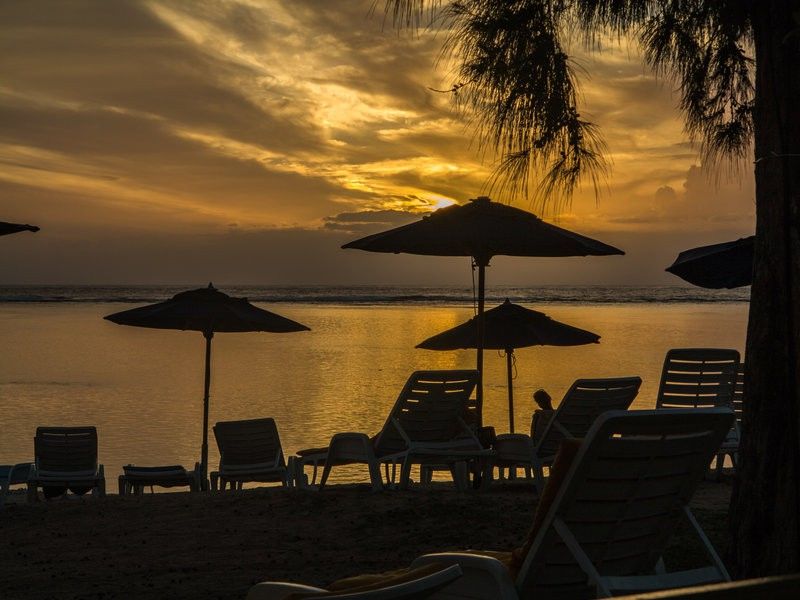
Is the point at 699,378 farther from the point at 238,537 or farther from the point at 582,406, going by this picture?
the point at 238,537

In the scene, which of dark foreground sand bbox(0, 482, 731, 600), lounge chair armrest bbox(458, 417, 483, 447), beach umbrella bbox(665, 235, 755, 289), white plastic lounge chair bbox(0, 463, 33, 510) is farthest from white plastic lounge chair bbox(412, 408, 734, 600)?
white plastic lounge chair bbox(0, 463, 33, 510)

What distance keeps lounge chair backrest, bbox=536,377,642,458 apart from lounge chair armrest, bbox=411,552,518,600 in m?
4.28

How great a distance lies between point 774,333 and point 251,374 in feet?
55.5

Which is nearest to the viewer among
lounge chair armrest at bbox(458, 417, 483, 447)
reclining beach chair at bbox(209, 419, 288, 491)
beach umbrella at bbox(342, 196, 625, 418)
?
lounge chair armrest at bbox(458, 417, 483, 447)

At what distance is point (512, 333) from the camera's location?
10484 mm

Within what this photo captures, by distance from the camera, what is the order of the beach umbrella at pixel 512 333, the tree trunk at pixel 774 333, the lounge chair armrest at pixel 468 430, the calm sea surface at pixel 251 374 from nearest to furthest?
the tree trunk at pixel 774 333 → the lounge chair armrest at pixel 468 430 → the beach umbrella at pixel 512 333 → the calm sea surface at pixel 251 374

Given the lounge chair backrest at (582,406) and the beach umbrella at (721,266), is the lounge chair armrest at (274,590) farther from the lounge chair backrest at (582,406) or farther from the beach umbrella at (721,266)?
the beach umbrella at (721,266)

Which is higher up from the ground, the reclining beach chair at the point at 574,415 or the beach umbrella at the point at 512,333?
the beach umbrella at the point at 512,333

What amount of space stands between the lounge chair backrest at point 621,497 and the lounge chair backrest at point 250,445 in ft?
19.1

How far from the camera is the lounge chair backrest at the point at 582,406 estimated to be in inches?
299

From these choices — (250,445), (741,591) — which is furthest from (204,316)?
(741,591)

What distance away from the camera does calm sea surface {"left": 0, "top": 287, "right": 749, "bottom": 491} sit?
13.8 meters

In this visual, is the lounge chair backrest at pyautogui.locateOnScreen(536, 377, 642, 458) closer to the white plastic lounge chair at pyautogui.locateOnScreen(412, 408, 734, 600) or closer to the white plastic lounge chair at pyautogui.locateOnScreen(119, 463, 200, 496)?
the white plastic lounge chair at pyautogui.locateOnScreen(119, 463, 200, 496)

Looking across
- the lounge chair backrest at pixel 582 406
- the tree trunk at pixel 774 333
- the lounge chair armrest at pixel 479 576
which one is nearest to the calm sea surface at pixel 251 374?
the lounge chair backrest at pixel 582 406
